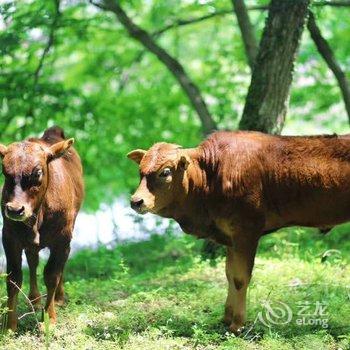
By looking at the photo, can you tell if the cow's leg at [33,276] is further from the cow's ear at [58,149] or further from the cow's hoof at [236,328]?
the cow's hoof at [236,328]

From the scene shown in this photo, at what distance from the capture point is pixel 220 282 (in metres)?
7.81

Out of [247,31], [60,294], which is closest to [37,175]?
[60,294]

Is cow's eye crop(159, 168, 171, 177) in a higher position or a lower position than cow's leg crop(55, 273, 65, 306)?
higher

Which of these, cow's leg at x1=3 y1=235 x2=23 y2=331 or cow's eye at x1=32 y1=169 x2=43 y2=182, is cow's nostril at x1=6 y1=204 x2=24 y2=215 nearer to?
cow's eye at x1=32 y1=169 x2=43 y2=182

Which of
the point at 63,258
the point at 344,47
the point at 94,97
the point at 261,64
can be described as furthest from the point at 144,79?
the point at 63,258

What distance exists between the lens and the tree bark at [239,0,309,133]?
7.93 metres

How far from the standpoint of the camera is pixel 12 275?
20.0 feet

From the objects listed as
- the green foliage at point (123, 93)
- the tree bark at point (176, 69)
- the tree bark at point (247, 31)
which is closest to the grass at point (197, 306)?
Answer: the tree bark at point (176, 69)

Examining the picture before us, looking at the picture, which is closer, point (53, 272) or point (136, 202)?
point (136, 202)

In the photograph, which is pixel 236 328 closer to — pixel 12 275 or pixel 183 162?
pixel 183 162

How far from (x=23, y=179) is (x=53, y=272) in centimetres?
115

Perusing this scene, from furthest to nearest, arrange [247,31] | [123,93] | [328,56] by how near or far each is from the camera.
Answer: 1. [123,93]
2. [247,31]
3. [328,56]

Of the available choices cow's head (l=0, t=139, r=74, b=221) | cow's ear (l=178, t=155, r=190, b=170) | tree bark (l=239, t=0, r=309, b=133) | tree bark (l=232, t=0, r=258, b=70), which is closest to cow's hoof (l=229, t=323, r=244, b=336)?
cow's ear (l=178, t=155, r=190, b=170)

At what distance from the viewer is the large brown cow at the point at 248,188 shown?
238 inches
